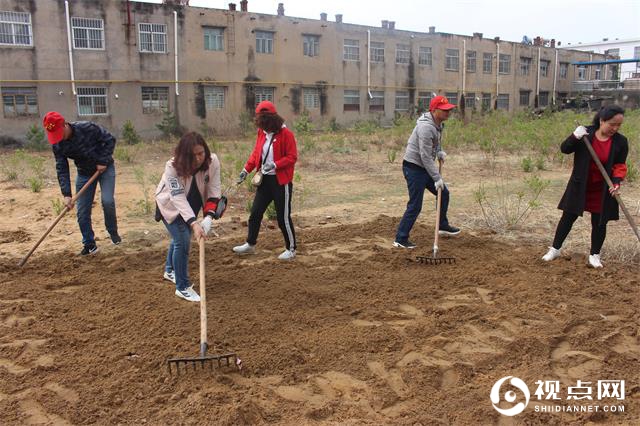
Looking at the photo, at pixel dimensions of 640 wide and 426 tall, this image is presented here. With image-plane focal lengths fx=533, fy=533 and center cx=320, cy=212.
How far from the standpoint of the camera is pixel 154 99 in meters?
21.5

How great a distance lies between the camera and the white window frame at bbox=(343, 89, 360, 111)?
27094 millimetres

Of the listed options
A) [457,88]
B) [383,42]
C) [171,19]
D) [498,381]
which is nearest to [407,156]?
[498,381]

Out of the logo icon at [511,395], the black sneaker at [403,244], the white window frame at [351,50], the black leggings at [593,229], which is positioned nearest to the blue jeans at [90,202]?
the black sneaker at [403,244]

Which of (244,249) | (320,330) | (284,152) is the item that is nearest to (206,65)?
(244,249)

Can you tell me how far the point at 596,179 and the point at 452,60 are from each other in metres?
28.4

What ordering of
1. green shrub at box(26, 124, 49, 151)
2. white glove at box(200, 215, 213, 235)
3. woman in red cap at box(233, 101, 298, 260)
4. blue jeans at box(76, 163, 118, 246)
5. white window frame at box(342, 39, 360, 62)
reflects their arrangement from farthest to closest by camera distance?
1. white window frame at box(342, 39, 360, 62)
2. green shrub at box(26, 124, 49, 151)
3. blue jeans at box(76, 163, 118, 246)
4. woman in red cap at box(233, 101, 298, 260)
5. white glove at box(200, 215, 213, 235)

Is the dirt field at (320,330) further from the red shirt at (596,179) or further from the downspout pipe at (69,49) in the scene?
the downspout pipe at (69,49)

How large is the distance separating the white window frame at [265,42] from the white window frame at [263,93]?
155cm

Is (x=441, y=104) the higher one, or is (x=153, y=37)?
(x=153, y=37)

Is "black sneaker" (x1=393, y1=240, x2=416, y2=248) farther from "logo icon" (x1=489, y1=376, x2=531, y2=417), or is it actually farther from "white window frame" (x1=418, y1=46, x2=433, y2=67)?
"white window frame" (x1=418, y1=46, x2=433, y2=67)

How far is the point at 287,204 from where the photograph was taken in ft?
16.8

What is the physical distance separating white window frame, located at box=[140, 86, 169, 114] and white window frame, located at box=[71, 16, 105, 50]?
2253mm

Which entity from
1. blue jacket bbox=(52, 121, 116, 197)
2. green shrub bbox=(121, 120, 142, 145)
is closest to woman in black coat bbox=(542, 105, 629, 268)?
blue jacket bbox=(52, 121, 116, 197)

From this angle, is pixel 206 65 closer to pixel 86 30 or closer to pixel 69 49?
pixel 86 30
